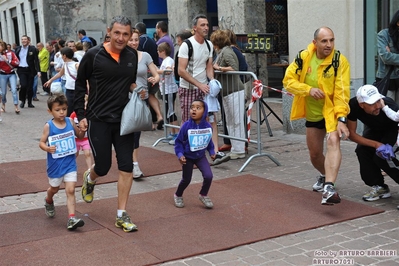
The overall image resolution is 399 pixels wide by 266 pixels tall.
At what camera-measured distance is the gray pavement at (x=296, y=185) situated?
5.12 meters

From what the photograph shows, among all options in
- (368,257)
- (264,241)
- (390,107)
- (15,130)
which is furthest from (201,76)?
(15,130)

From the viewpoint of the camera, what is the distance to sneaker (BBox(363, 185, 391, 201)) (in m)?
6.78

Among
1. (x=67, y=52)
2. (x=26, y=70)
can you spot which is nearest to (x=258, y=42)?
(x=67, y=52)

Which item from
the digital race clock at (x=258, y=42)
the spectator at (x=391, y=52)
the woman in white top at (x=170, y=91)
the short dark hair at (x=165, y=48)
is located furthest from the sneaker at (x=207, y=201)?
the digital race clock at (x=258, y=42)

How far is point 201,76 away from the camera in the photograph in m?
8.92

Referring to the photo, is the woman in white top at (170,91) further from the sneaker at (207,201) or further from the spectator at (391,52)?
the sneaker at (207,201)

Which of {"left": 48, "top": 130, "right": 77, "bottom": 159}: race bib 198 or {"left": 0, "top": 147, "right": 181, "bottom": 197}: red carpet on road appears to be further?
{"left": 0, "top": 147, "right": 181, "bottom": 197}: red carpet on road

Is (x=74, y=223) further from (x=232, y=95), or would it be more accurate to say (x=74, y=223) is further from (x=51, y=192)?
(x=232, y=95)

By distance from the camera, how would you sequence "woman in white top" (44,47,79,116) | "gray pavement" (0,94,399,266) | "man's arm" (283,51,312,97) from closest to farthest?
"gray pavement" (0,94,399,266) < "man's arm" (283,51,312,97) < "woman in white top" (44,47,79,116)

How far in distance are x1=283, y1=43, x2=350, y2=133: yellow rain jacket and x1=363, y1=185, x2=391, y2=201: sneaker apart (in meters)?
0.84

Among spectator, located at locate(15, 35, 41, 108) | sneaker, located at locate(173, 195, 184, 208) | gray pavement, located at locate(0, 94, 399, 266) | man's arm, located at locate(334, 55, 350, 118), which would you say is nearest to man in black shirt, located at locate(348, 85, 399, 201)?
man's arm, located at locate(334, 55, 350, 118)

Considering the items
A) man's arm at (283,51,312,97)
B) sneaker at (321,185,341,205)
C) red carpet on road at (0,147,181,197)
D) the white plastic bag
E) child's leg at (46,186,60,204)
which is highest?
man's arm at (283,51,312,97)

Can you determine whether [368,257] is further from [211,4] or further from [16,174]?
[211,4]

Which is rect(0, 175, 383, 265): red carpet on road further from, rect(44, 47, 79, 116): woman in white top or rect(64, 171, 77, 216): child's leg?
rect(44, 47, 79, 116): woman in white top
